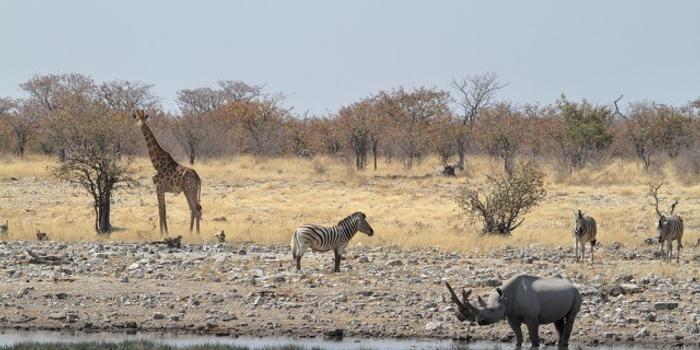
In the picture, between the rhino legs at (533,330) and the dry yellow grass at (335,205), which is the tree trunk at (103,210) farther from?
the rhino legs at (533,330)

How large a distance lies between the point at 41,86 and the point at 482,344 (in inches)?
2700

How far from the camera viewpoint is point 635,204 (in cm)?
3375

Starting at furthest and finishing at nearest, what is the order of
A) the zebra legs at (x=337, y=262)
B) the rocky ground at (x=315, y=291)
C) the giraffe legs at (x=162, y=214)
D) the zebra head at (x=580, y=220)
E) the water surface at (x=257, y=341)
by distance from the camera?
the giraffe legs at (x=162, y=214), the zebra head at (x=580, y=220), the zebra legs at (x=337, y=262), the rocky ground at (x=315, y=291), the water surface at (x=257, y=341)

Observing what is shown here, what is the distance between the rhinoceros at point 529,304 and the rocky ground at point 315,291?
1.00m

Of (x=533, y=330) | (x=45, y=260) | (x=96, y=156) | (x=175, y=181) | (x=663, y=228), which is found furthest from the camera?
(x=96, y=156)

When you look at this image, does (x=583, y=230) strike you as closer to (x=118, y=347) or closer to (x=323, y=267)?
(x=323, y=267)

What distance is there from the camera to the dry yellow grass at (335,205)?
25.5 meters

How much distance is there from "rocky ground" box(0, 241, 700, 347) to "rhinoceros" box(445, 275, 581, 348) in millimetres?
997

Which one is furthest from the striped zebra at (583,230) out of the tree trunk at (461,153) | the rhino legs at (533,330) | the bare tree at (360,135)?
the bare tree at (360,135)

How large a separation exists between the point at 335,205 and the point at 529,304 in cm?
2096

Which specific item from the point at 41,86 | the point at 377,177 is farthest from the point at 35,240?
the point at 41,86

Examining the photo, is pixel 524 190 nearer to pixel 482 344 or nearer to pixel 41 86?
pixel 482 344

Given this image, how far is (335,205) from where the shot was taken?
34094 mm

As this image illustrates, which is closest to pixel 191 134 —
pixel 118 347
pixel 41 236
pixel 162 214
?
pixel 162 214
